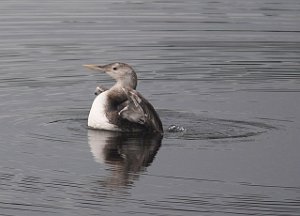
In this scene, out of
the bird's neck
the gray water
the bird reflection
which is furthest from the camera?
the bird's neck

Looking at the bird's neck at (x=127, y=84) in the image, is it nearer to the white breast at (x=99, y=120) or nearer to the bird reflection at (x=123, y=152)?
the white breast at (x=99, y=120)

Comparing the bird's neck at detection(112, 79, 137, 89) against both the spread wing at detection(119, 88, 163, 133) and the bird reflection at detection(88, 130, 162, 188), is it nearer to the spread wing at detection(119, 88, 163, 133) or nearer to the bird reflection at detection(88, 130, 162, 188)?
the spread wing at detection(119, 88, 163, 133)

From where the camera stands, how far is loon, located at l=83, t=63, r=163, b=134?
14.6 metres

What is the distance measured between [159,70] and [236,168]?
20.5 feet

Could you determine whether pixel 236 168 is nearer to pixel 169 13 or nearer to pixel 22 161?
pixel 22 161

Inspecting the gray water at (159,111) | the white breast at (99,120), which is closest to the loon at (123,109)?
the white breast at (99,120)

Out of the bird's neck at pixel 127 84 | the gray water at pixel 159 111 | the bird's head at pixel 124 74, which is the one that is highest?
the bird's head at pixel 124 74

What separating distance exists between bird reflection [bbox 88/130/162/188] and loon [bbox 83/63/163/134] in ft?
0.32

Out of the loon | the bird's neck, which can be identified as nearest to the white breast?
the loon

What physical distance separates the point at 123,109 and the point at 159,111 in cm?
118

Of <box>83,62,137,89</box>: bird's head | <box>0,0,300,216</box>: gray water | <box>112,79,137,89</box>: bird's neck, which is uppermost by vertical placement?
<box>83,62,137,89</box>: bird's head

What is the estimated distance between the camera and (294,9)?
1048 inches

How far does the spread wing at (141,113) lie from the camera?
47.8 feet

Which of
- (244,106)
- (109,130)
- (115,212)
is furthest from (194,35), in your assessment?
(115,212)
